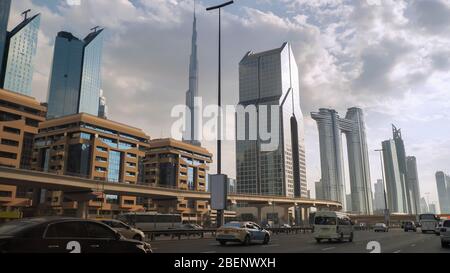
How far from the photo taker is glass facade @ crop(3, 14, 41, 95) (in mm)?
159250

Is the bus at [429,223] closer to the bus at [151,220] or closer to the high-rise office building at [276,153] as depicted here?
the bus at [151,220]

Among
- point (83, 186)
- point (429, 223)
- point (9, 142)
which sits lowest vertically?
point (429, 223)

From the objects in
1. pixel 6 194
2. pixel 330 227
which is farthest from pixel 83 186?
pixel 330 227

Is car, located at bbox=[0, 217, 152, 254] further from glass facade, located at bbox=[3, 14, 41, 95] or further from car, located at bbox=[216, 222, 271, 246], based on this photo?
glass facade, located at bbox=[3, 14, 41, 95]

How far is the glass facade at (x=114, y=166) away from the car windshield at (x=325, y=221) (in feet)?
303

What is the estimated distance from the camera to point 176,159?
13738cm

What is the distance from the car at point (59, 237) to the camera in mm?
7219

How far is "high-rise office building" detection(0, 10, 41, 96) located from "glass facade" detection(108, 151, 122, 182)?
79903 millimetres

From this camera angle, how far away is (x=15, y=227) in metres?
7.64

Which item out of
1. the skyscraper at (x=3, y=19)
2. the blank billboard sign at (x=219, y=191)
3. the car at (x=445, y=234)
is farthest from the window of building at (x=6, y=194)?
the skyscraper at (x=3, y=19)

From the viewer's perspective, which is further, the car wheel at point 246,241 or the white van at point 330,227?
the white van at point 330,227

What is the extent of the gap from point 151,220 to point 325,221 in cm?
3781

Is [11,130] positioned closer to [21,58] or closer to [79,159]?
[79,159]
